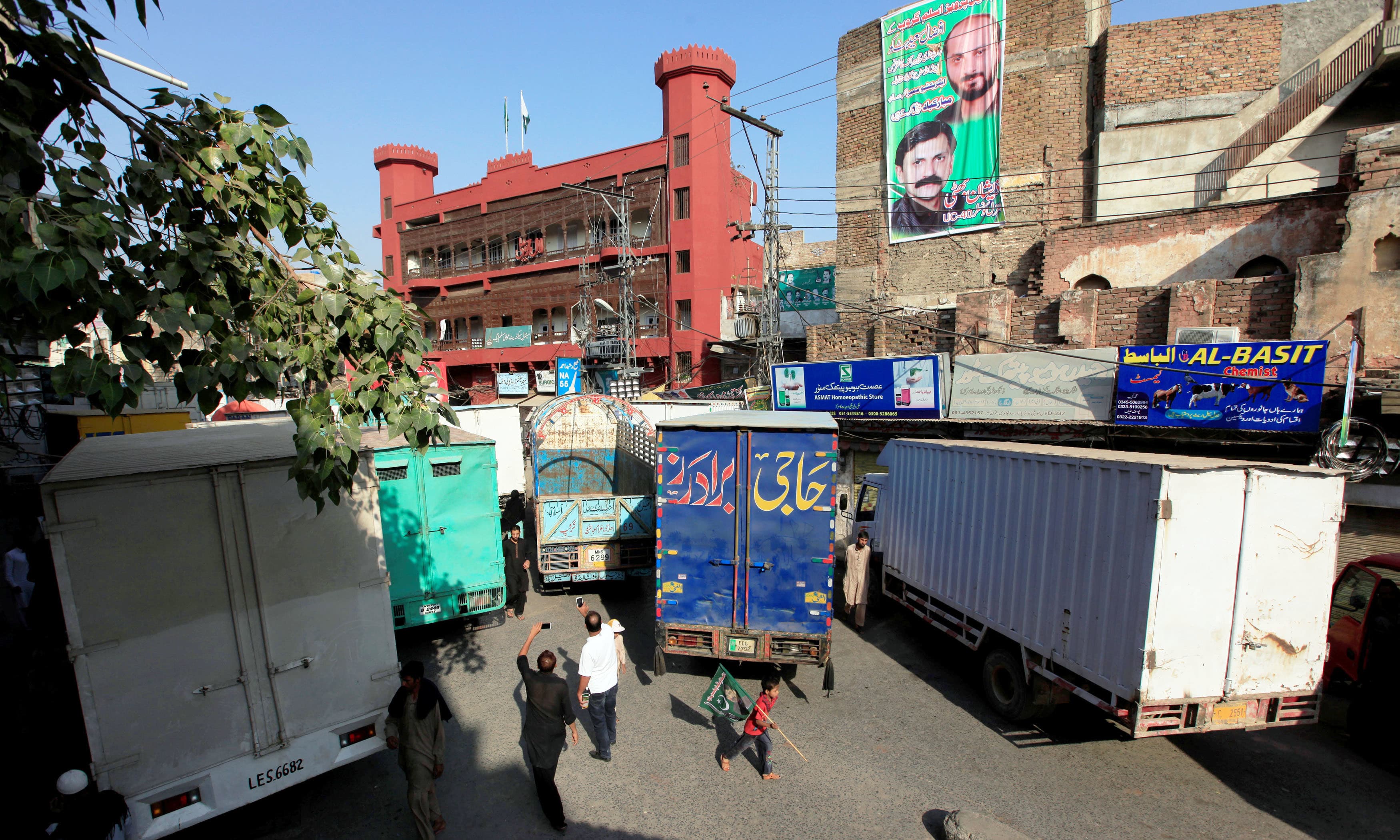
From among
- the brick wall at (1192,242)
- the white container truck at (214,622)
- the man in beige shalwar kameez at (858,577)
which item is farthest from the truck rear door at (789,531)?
the brick wall at (1192,242)

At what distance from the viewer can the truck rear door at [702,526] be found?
22.3ft

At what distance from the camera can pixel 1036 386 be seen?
12.9m

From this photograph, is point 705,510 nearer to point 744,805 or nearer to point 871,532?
point 744,805

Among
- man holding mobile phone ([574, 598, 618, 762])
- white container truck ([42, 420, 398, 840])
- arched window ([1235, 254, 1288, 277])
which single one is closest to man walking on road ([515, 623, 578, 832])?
man holding mobile phone ([574, 598, 618, 762])

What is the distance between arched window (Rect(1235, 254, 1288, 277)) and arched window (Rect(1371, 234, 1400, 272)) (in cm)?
268

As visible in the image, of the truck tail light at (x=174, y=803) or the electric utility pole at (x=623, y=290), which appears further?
the electric utility pole at (x=623, y=290)

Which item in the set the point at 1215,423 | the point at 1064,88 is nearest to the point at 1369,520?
the point at 1215,423

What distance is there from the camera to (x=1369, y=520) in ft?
30.9

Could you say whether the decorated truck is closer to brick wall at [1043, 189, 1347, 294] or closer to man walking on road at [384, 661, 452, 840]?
man walking on road at [384, 661, 452, 840]

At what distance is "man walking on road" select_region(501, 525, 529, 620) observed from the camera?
29.8 ft

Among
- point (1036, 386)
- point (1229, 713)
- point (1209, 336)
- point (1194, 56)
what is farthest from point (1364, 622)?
point (1194, 56)

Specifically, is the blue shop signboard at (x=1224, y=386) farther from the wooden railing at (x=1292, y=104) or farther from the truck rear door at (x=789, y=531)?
the truck rear door at (x=789, y=531)

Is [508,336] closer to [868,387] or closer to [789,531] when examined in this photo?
[868,387]

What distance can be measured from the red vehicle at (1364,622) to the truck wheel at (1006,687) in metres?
2.80
